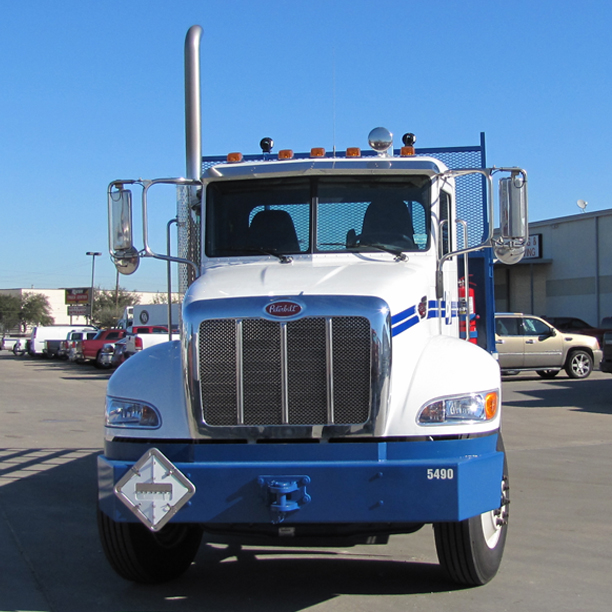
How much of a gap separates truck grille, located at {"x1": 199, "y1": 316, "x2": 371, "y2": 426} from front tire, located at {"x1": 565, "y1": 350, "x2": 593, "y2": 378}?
1745 cm

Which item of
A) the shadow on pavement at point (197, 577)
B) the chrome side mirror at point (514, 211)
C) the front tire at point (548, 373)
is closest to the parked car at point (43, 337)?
the front tire at point (548, 373)

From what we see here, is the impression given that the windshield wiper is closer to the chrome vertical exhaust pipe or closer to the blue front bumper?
the blue front bumper

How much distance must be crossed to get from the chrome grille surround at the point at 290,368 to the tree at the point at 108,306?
7048 centimetres

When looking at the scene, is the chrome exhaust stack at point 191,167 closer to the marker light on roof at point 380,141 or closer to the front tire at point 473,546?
the marker light on roof at point 380,141

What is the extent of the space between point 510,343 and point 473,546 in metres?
15.8

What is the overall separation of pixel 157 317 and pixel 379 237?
97.4 ft

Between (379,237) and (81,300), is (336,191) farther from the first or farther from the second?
(81,300)

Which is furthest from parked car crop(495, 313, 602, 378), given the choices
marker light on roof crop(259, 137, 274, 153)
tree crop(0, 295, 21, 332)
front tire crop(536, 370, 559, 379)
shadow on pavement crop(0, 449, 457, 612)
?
tree crop(0, 295, 21, 332)

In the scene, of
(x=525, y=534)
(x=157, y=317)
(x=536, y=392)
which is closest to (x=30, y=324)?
(x=157, y=317)

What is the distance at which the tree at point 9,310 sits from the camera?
111 m

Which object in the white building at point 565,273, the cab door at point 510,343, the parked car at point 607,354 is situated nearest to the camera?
the parked car at point 607,354

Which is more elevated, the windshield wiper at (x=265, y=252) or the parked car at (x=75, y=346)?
the windshield wiper at (x=265, y=252)

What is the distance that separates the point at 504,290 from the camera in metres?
40.8

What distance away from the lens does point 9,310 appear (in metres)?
112
